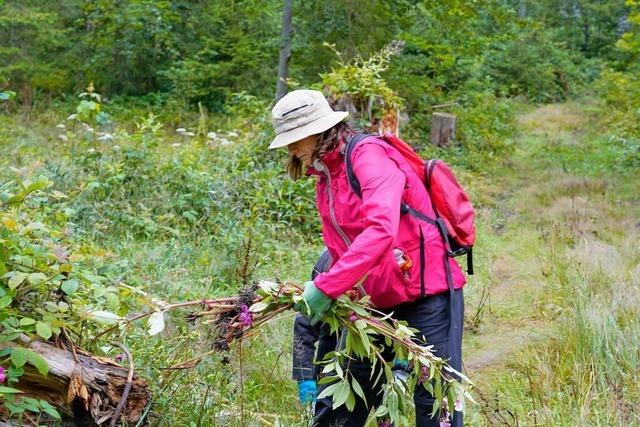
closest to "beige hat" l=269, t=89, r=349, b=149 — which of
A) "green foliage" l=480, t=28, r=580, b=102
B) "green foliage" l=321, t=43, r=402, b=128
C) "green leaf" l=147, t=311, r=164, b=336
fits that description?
"green leaf" l=147, t=311, r=164, b=336

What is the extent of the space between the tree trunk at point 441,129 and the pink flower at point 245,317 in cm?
1126

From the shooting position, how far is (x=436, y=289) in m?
3.14

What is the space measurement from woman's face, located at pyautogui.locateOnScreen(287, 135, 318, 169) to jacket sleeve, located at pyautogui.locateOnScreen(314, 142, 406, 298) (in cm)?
32

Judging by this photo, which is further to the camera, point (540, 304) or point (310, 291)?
point (540, 304)

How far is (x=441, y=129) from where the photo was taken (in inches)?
545

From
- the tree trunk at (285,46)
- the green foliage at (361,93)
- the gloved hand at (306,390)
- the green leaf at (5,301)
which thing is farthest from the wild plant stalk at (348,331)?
the tree trunk at (285,46)

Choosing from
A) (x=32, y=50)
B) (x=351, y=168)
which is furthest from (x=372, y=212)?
(x=32, y=50)

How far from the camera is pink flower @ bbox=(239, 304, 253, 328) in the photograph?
2898mm

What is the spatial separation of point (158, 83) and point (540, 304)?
46.0ft

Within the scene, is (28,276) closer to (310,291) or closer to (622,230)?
(310,291)

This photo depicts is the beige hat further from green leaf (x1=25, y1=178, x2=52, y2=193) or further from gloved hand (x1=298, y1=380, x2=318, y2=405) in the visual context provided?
gloved hand (x1=298, y1=380, x2=318, y2=405)

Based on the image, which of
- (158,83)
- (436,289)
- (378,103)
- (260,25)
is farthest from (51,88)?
(436,289)

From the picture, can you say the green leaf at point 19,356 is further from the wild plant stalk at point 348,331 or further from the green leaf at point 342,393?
the green leaf at point 342,393

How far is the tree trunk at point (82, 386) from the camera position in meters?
2.92
